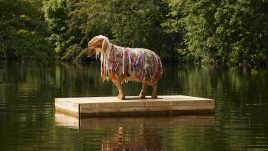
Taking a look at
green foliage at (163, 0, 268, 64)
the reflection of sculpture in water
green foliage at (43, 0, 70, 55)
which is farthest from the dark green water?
green foliage at (43, 0, 70, 55)

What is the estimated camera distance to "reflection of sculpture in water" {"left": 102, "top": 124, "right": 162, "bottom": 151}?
17.1 metres

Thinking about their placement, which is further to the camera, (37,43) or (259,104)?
(37,43)

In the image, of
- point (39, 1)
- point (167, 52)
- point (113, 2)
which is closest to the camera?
point (113, 2)

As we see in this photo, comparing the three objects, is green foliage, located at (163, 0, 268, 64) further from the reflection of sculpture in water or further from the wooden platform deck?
the reflection of sculpture in water

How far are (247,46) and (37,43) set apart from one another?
59.3ft

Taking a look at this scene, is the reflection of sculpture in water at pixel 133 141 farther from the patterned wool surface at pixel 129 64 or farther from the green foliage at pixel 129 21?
the green foliage at pixel 129 21

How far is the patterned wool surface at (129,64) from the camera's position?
24.9m

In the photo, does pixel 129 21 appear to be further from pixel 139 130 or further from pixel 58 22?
pixel 139 130

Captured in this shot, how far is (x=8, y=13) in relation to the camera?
43.9m

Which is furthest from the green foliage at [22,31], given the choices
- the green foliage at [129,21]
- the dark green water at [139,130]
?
the green foliage at [129,21]

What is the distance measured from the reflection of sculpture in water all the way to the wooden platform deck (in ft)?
10.4

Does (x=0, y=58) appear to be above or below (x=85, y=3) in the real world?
below

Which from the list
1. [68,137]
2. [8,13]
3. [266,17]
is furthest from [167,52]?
[68,137]

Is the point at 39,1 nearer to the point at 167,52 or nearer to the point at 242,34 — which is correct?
the point at 167,52
